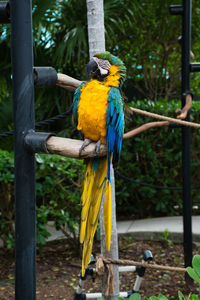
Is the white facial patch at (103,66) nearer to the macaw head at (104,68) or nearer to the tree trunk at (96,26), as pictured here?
the macaw head at (104,68)

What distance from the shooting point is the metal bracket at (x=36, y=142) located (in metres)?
0.81

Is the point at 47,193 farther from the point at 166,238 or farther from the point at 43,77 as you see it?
the point at 43,77

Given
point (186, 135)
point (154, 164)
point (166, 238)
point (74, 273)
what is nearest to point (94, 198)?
point (186, 135)

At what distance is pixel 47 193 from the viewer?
2912 millimetres

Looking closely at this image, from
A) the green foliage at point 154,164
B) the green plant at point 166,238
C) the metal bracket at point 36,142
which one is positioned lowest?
the green plant at point 166,238

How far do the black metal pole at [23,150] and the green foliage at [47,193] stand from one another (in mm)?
1828

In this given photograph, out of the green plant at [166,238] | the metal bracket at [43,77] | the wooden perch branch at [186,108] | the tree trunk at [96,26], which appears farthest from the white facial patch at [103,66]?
the green plant at [166,238]

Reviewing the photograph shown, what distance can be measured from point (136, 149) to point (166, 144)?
0.38m

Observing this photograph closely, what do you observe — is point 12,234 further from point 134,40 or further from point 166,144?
point 134,40

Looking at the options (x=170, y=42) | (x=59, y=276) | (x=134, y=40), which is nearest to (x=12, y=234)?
(x=59, y=276)

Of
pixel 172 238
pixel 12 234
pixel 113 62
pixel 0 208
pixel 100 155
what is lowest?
pixel 172 238

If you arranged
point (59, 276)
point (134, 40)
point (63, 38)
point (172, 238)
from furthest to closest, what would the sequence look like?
point (134, 40), point (63, 38), point (172, 238), point (59, 276)

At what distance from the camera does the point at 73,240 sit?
10.1ft

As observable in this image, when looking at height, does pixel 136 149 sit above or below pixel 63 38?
below
